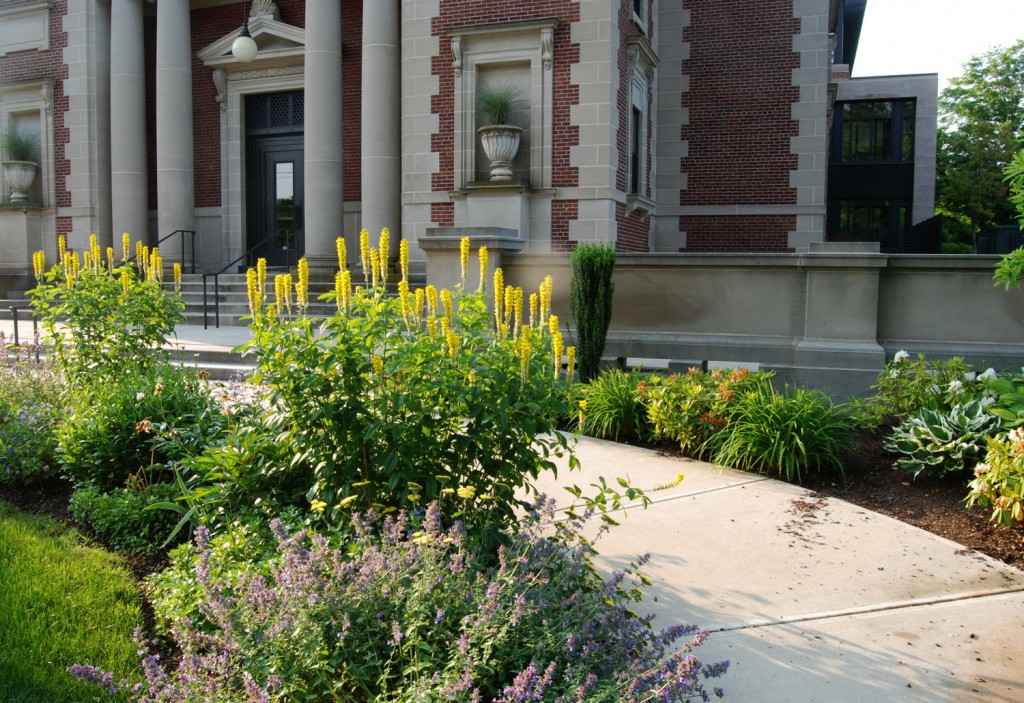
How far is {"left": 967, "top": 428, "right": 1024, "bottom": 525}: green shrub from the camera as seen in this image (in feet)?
15.0

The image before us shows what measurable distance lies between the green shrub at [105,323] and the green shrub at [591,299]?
396 cm

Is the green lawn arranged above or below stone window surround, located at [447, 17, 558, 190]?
below

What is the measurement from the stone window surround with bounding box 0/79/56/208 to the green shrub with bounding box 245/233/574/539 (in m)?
17.7

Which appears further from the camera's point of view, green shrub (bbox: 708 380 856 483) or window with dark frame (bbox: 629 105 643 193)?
window with dark frame (bbox: 629 105 643 193)

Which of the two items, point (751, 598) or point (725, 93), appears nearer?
point (751, 598)

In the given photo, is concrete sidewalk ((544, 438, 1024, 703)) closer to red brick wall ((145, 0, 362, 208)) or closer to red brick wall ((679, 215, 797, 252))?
red brick wall ((679, 215, 797, 252))

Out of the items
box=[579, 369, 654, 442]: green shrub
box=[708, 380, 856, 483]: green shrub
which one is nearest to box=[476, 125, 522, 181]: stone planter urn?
box=[579, 369, 654, 442]: green shrub

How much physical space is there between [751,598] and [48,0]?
20063 mm

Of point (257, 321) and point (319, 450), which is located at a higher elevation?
point (257, 321)

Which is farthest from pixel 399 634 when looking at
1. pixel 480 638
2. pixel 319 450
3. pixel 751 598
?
pixel 751 598

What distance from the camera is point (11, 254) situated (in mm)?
18172

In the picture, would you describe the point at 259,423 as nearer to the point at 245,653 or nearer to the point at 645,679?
the point at 245,653

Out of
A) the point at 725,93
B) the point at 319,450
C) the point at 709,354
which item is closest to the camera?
the point at 319,450

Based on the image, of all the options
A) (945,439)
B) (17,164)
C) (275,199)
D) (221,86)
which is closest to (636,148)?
(275,199)
